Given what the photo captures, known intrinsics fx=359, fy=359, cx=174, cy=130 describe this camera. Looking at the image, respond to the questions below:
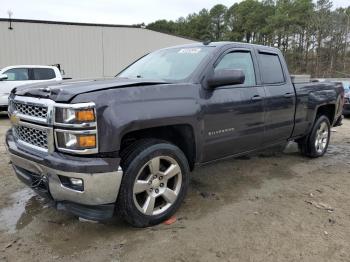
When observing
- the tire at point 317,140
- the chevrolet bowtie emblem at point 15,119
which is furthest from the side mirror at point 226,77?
the tire at point 317,140

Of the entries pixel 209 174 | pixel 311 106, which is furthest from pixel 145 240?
pixel 311 106

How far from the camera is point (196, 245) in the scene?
3.10 metres

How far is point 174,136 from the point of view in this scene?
3719 millimetres

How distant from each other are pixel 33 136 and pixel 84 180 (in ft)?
2.42

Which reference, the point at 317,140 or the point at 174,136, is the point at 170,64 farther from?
the point at 317,140

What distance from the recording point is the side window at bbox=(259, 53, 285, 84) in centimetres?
479

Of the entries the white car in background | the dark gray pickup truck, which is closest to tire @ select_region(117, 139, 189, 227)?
the dark gray pickup truck

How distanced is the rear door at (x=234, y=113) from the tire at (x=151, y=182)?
0.47 m

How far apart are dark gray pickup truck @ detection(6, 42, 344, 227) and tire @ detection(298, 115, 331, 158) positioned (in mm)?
1475

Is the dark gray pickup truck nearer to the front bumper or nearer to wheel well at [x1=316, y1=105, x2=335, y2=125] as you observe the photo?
the front bumper

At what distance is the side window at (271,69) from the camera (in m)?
4.79

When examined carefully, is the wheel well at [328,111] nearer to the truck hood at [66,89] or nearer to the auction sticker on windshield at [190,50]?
the auction sticker on windshield at [190,50]

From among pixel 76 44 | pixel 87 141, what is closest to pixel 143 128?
pixel 87 141

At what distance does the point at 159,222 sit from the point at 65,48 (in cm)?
2038
